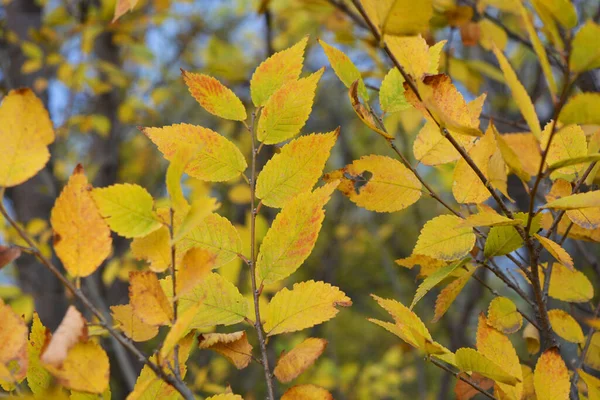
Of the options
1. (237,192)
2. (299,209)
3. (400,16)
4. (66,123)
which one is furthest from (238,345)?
(66,123)

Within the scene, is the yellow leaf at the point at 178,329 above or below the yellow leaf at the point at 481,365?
above

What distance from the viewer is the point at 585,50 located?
0.94 feet

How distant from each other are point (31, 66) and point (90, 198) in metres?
1.70

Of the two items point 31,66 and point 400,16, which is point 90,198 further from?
point 31,66

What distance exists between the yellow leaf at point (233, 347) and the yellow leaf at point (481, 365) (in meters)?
0.17

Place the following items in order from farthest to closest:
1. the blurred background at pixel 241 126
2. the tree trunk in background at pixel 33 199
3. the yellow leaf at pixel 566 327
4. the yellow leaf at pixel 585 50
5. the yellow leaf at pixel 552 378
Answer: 1. the tree trunk in background at pixel 33 199
2. the blurred background at pixel 241 126
3. the yellow leaf at pixel 566 327
4. the yellow leaf at pixel 552 378
5. the yellow leaf at pixel 585 50

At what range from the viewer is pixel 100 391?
312 mm

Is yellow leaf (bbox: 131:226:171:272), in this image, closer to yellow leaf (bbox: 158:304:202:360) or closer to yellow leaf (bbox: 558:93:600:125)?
yellow leaf (bbox: 158:304:202:360)

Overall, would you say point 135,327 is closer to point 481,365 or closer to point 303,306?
point 303,306

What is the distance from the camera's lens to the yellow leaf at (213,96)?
16.5 inches

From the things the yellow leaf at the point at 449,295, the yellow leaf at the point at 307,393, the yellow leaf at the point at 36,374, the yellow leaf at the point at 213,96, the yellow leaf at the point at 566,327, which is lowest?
the yellow leaf at the point at 566,327

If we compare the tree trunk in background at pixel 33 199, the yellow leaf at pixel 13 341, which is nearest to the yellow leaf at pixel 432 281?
the yellow leaf at pixel 13 341

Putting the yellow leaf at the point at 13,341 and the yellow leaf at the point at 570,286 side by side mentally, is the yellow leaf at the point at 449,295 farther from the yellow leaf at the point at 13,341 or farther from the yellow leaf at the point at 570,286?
the yellow leaf at the point at 13,341

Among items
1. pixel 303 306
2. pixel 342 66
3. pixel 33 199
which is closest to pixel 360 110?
pixel 342 66
